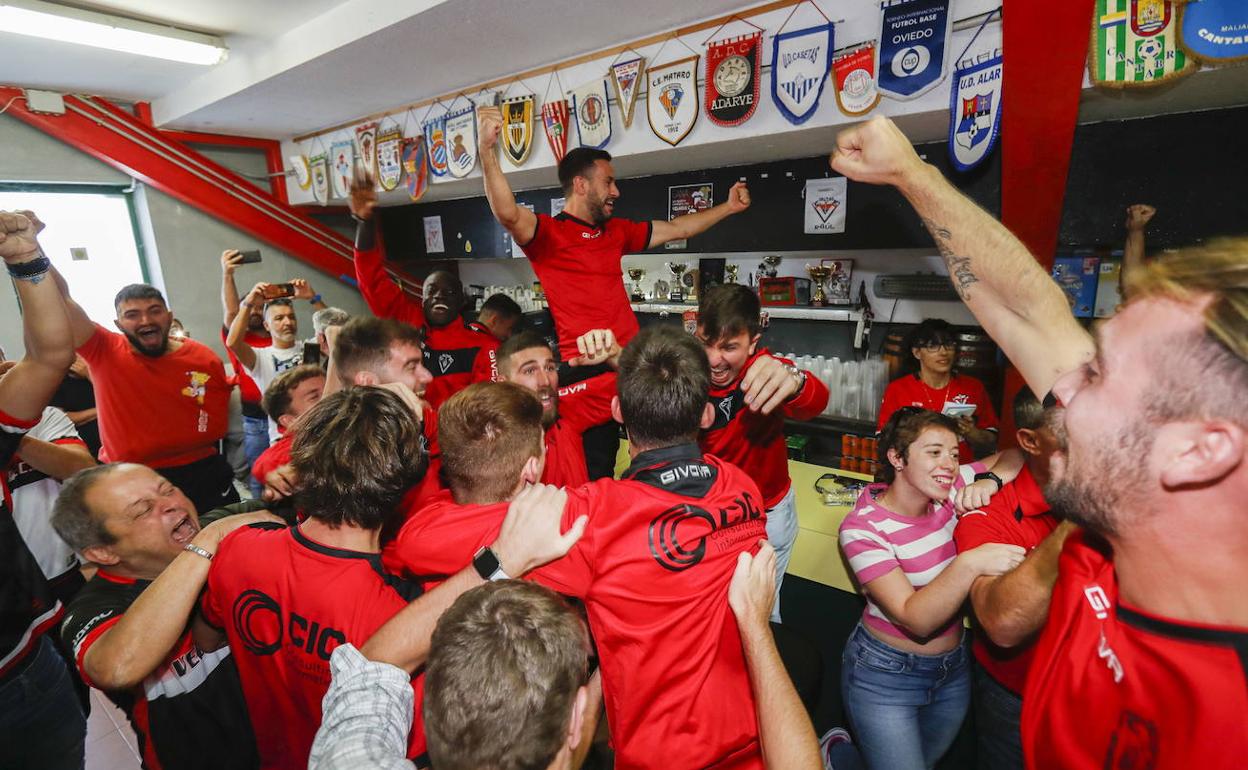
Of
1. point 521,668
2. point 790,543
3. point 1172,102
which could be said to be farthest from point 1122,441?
point 1172,102

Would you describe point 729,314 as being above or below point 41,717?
above

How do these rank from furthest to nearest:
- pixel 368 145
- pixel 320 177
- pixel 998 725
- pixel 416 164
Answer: pixel 320 177, pixel 368 145, pixel 416 164, pixel 998 725

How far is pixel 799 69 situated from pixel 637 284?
106 inches

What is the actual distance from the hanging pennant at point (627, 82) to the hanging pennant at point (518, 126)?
835 mm

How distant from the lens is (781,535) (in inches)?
102

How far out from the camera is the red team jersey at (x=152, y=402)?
302cm

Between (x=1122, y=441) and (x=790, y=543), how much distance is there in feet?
6.57

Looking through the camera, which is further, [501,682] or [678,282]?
[678,282]

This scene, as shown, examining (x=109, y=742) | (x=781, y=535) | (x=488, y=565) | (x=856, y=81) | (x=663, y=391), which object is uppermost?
(x=856, y=81)

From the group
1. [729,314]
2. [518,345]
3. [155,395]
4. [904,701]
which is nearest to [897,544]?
[904,701]

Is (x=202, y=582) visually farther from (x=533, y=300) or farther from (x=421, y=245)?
(x=421, y=245)

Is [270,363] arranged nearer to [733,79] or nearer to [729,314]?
[729,314]

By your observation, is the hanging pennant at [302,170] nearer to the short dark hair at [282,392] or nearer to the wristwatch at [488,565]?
the short dark hair at [282,392]

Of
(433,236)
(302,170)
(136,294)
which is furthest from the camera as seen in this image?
(433,236)
